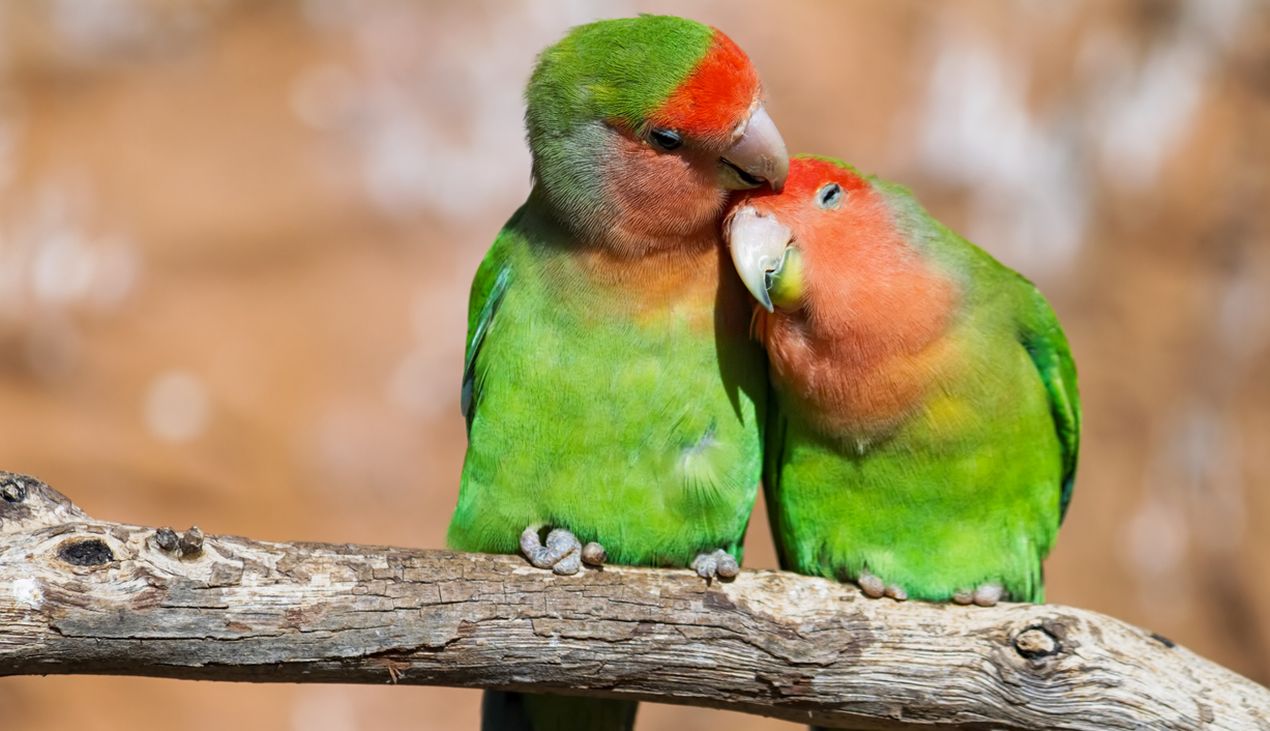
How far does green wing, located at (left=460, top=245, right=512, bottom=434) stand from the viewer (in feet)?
12.6

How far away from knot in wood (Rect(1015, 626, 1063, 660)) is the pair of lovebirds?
269 mm

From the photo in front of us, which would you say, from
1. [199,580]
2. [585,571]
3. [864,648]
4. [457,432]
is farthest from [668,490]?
[457,432]

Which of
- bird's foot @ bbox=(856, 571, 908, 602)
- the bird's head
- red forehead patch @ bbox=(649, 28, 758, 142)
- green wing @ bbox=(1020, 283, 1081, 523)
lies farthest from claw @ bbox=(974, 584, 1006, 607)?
red forehead patch @ bbox=(649, 28, 758, 142)

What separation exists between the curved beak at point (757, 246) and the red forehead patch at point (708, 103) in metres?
0.26

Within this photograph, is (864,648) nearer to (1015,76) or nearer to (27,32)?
(1015,76)

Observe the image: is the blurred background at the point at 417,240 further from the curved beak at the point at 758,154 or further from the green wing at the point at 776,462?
the curved beak at the point at 758,154

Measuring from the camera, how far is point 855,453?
364 cm

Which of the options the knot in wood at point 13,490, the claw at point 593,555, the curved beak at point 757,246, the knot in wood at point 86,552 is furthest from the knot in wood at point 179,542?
the curved beak at point 757,246

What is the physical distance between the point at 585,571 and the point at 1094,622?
4.76 feet

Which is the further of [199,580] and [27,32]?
[27,32]

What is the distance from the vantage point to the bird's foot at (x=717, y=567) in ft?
11.2

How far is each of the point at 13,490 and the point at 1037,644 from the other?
269cm

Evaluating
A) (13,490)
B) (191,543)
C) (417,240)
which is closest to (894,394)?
(191,543)

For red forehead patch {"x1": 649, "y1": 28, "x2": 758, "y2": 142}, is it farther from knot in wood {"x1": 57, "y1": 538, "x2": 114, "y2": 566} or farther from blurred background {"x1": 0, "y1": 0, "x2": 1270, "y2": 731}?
blurred background {"x1": 0, "y1": 0, "x2": 1270, "y2": 731}
